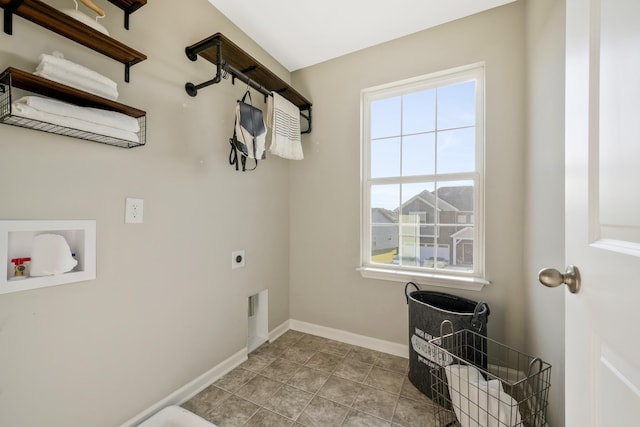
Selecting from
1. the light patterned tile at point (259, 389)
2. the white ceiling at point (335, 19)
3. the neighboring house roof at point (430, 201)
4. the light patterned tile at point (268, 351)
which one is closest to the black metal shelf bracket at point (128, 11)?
the white ceiling at point (335, 19)

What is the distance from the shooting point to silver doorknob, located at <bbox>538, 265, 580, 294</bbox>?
609 millimetres

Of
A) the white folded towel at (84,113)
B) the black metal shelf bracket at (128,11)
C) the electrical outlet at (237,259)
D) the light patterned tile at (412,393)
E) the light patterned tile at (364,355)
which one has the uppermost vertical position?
the black metal shelf bracket at (128,11)

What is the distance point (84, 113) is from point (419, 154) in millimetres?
2095

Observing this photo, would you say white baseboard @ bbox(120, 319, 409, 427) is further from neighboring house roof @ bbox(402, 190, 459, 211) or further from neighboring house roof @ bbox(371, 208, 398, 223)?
neighboring house roof @ bbox(402, 190, 459, 211)

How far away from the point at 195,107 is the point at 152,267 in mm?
1033

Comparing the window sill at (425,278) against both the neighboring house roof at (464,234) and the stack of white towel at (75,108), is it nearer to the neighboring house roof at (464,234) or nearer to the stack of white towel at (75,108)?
the neighboring house roof at (464,234)

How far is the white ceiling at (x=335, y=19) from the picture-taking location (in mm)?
1777

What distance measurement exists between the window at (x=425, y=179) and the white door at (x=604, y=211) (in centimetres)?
132

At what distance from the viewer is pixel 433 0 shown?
1.75 m

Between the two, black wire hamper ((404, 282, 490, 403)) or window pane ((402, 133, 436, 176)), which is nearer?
black wire hamper ((404, 282, 490, 403))

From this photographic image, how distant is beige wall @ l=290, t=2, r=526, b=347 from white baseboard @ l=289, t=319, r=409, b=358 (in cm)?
5

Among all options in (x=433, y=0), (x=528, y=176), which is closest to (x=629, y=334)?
(x=528, y=176)

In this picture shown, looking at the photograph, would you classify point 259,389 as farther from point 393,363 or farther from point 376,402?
point 393,363

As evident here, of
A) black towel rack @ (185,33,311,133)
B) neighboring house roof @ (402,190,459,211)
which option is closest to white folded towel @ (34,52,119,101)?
black towel rack @ (185,33,311,133)
